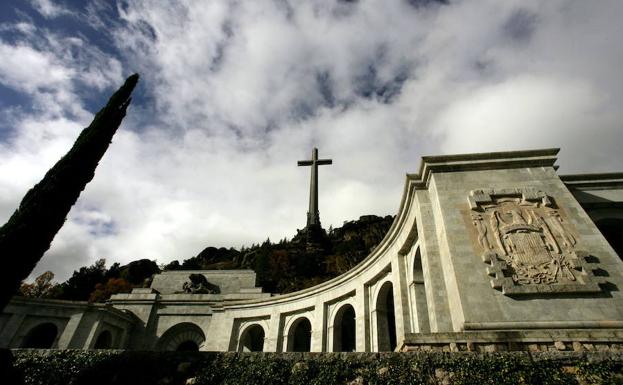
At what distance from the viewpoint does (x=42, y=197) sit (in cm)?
1216

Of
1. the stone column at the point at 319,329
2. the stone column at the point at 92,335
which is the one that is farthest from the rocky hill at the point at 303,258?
the stone column at the point at 319,329

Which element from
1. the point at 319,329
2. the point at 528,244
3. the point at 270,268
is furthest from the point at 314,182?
the point at 528,244

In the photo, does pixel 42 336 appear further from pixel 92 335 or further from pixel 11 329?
pixel 92 335

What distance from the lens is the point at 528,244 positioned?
8.79 metres

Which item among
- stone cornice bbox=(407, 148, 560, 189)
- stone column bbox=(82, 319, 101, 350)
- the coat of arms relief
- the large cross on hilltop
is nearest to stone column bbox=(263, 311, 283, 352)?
stone column bbox=(82, 319, 101, 350)

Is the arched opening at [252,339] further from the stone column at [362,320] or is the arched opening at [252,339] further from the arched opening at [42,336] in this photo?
the arched opening at [42,336]

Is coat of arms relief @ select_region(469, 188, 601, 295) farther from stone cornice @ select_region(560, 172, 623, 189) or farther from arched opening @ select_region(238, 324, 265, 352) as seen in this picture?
arched opening @ select_region(238, 324, 265, 352)

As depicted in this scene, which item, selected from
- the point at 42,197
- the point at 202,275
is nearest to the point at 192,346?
the point at 202,275

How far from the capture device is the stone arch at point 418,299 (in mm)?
11367

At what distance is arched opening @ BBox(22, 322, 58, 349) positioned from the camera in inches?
806

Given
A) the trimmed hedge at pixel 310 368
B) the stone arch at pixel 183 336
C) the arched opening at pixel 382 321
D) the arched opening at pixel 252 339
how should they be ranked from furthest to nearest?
the stone arch at pixel 183 336
the arched opening at pixel 252 339
the arched opening at pixel 382 321
the trimmed hedge at pixel 310 368

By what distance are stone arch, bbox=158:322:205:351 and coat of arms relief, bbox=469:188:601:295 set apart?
885 inches

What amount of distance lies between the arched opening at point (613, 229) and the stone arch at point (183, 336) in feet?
81.7

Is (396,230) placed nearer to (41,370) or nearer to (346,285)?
(346,285)
